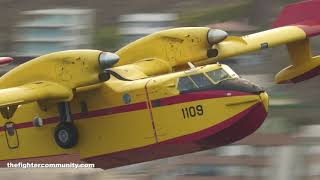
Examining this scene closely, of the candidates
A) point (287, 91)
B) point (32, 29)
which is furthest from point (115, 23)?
point (287, 91)

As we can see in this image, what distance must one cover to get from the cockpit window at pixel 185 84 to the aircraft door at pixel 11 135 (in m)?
4.45

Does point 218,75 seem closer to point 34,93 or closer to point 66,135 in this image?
point 66,135

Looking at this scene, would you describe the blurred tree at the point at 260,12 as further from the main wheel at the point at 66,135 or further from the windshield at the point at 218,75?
the windshield at the point at 218,75

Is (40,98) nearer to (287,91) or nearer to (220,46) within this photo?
(220,46)

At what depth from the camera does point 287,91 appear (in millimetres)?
49938

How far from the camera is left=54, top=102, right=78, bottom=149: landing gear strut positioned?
19.8 m

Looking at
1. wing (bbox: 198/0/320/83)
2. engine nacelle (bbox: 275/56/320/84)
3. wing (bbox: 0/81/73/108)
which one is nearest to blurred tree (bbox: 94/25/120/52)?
wing (bbox: 198/0/320/83)

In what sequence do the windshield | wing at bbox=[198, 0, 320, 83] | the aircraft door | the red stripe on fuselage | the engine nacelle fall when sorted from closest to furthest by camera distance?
1. the red stripe on fuselage
2. the windshield
3. the aircraft door
4. wing at bbox=[198, 0, 320, 83]
5. the engine nacelle

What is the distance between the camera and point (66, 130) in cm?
1980

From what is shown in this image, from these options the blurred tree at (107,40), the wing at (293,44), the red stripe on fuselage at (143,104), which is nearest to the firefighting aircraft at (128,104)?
the red stripe on fuselage at (143,104)

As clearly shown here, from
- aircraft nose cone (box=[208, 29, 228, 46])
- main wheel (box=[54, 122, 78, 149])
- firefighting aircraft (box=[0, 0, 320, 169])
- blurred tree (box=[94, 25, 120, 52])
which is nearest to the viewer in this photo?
firefighting aircraft (box=[0, 0, 320, 169])

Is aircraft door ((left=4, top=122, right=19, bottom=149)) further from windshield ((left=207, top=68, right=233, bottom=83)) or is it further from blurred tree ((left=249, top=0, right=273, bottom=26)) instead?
blurred tree ((left=249, top=0, right=273, bottom=26))

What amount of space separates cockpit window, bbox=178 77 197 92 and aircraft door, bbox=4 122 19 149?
4.45 meters

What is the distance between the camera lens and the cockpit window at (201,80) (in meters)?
18.7
